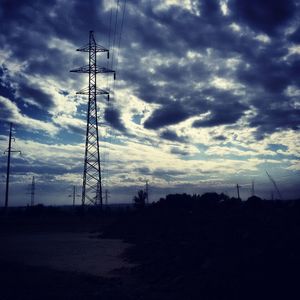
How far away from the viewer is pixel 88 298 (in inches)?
316

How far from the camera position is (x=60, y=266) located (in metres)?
13.2

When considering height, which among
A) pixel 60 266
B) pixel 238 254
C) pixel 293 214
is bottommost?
pixel 60 266

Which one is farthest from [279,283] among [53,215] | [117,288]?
[53,215]

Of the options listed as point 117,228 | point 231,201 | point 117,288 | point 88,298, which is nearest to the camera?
point 88,298

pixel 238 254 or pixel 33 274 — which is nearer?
pixel 238 254

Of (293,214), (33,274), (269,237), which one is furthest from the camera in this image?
(293,214)

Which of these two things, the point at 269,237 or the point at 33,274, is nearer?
the point at 269,237

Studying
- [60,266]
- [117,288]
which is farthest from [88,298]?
[60,266]

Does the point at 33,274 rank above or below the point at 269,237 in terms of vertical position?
below

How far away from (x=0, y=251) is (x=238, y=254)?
14.8 metres

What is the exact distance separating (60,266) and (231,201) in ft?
47.7

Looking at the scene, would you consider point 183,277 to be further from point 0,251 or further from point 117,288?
point 0,251

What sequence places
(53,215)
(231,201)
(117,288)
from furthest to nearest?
(53,215), (231,201), (117,288)

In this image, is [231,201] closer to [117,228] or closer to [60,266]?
[117,228]
